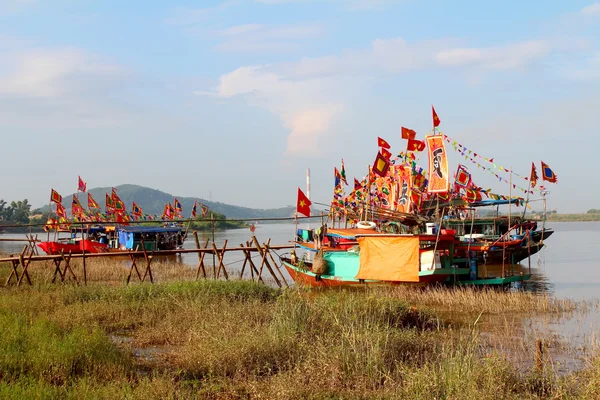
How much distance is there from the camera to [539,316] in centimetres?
1485

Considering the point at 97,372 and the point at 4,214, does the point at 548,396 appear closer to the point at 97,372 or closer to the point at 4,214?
the point at 97,372

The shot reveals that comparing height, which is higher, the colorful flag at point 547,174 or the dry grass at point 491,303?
the colorful flag at point 547,174

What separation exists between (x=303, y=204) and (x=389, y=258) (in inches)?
215

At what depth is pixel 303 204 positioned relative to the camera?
23.0m

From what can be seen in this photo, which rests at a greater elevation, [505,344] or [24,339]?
[24,339]

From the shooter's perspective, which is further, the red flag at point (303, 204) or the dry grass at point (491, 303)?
the red flag at point (303, 204)

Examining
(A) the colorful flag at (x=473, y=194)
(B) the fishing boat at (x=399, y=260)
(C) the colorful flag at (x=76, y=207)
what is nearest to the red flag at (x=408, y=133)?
(B) the fishing boat at (x=399, y=260)

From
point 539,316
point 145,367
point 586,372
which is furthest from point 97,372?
point 539,316

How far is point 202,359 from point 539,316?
32.4ft

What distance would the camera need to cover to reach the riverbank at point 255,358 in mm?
6926

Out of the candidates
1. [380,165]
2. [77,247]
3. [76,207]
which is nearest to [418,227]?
[380,165]

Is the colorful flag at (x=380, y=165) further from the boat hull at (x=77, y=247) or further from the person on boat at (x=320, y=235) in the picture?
the boat hull at (x=77, y=247)

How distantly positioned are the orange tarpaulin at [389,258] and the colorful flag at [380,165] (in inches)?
231

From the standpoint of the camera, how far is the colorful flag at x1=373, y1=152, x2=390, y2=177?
2419 centimetres
